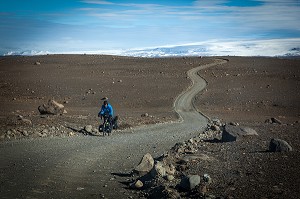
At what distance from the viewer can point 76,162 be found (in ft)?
49.3

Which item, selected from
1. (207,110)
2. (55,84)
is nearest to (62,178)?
(207,110)

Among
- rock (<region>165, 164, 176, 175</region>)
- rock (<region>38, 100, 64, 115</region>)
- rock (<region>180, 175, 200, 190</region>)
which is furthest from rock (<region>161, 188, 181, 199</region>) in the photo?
rock (<region>38, 100, 64, 115</region>)

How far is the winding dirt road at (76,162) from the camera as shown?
1148 centimetres

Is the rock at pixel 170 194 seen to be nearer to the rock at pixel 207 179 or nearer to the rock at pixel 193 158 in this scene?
the rock at pixel 207 179

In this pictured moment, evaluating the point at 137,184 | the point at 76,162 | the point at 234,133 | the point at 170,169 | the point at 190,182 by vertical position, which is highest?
the point at 234,133

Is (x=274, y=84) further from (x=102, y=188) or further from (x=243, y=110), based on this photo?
(x=102, y=188)

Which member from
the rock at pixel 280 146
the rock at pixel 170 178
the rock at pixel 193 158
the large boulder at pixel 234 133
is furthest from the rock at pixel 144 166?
the large boulder at pixel 234 133

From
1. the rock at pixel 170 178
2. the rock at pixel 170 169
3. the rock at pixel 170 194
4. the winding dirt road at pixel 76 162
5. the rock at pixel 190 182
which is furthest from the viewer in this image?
the rock at pixel 170 169

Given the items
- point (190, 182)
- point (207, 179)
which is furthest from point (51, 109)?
point (190, 182)

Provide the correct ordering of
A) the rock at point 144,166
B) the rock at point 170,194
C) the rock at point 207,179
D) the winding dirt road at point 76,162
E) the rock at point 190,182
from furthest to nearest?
the rock at point 144,166, the winding dirt road at point 76,162, the rock at point 207,179, the rock at point 190,182, the rock at point 170,194

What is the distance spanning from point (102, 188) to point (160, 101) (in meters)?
37.9

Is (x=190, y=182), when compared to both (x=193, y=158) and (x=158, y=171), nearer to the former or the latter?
(x=158, y=171)

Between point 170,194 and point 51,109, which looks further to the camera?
point 51,109

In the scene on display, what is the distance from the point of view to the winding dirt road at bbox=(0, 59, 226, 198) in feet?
37.7
